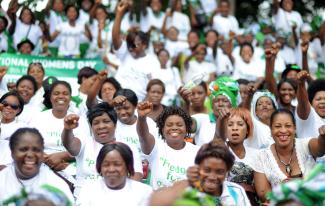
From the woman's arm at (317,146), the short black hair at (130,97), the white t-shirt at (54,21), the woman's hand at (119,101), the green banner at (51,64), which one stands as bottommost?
the woman's arm at (317,146)

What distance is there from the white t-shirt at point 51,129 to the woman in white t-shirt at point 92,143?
74cm

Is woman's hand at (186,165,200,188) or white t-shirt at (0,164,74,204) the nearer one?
woman's hand at (186,165,200,188)

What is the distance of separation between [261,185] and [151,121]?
5.56 ft

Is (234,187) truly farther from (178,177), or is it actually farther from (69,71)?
(69,71)

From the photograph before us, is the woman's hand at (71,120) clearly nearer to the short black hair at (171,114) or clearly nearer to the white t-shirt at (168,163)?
the white t-shirt at (168,163)

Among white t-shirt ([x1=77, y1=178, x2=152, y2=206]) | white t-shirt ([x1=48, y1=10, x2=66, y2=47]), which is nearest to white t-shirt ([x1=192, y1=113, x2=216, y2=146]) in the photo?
white t-shirt ([x1=77, y1=178, x2=152, y2=206])

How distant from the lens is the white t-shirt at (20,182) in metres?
6.24

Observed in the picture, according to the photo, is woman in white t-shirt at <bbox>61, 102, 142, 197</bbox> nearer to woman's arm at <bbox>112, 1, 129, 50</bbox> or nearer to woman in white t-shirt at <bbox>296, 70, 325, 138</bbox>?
woman in white t-shirt at <bbox>296, 70, 325, 138</bbox>

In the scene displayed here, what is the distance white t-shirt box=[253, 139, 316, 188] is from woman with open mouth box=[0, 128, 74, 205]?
6.06 feet

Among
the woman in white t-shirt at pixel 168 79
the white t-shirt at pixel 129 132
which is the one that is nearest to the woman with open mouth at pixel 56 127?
the white t-shirt at pixel 129 132

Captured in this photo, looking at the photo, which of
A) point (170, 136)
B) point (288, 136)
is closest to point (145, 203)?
point (170, 136)

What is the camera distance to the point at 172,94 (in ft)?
41.4

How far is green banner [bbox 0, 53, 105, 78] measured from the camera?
41.6 feet

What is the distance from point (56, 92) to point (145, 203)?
322 cm
